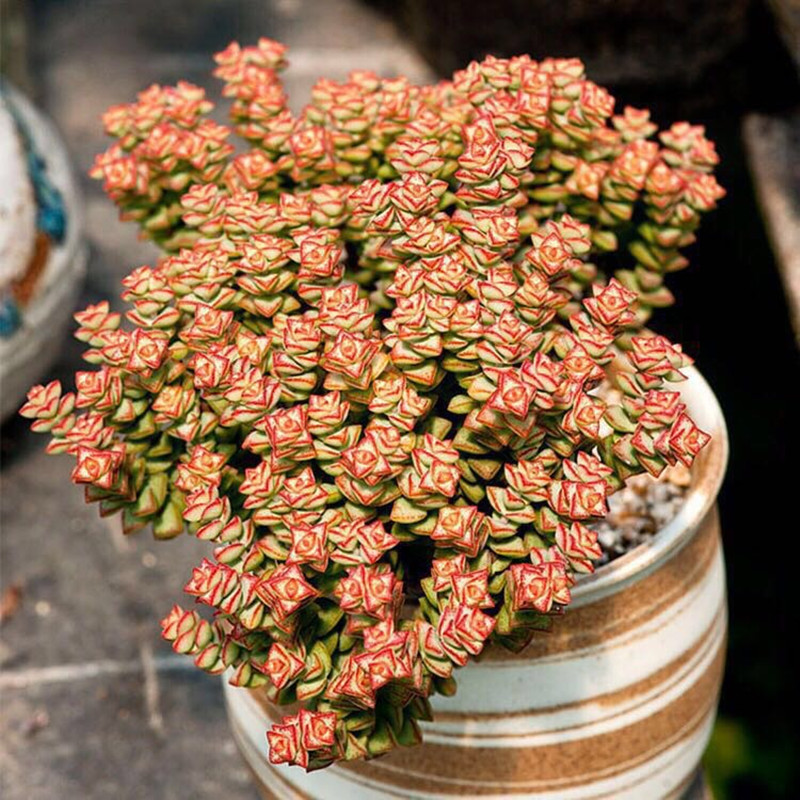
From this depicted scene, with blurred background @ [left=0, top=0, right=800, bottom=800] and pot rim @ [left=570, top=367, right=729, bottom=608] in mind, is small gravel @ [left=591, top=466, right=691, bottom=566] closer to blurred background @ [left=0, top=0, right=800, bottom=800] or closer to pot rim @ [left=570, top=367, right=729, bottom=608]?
pot rim @ [left=570, top=367, right=729, bottom=608]

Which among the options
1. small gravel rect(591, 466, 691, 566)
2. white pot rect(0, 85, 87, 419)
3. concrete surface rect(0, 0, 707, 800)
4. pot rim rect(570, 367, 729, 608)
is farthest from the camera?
white pot rect(0, 85, 87, 419)

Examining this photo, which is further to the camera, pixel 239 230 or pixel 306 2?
pixel 306 2

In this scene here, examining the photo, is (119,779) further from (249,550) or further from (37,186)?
(37,186)

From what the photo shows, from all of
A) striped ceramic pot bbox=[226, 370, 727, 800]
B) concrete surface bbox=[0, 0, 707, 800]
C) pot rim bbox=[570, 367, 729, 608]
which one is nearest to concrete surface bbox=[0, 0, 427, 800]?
concrete surface bbox=[0, 0, 707, 800]

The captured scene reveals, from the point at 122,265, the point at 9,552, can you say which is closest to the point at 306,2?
the point at 122,265

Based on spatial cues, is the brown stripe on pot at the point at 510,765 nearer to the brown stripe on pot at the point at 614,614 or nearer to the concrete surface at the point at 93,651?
the brown stripe on pot at the point at 614,614
